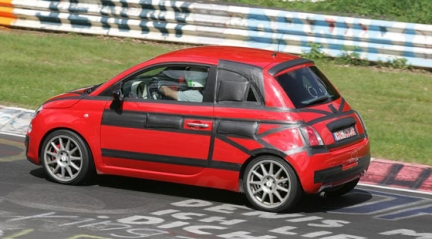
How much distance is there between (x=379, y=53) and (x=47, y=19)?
7303mm

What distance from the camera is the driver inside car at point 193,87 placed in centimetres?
1030

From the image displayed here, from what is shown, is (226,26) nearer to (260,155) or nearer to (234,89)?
(234,89)

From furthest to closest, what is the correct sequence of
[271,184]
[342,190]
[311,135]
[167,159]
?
[342,190] → [167,159] → [271,184] → [311,135]

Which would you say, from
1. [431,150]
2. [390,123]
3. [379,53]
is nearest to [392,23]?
[379,53]

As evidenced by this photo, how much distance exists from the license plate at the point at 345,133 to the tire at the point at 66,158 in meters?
2.78

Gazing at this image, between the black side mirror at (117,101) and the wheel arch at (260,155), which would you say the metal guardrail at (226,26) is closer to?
the black side mirror at (117,101)

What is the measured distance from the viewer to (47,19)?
20.8 m

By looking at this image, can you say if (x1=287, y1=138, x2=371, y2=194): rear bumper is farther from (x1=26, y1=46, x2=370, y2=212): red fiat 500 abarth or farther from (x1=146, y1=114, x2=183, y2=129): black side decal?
(x1=146, y1=114, x2=183, y2=129): black side decal

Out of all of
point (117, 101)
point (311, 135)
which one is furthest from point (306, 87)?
point (117, 101)

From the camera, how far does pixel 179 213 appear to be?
9.80 meters

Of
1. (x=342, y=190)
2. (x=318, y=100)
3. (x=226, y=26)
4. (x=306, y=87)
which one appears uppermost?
(x=226, y=26)

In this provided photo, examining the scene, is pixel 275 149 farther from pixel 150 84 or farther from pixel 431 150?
pixel 431 150

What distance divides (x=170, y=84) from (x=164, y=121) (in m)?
0.44

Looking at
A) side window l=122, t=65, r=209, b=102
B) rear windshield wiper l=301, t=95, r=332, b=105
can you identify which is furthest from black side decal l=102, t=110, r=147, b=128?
rear windshield wiper l=301, t=95, r=332, b=105
